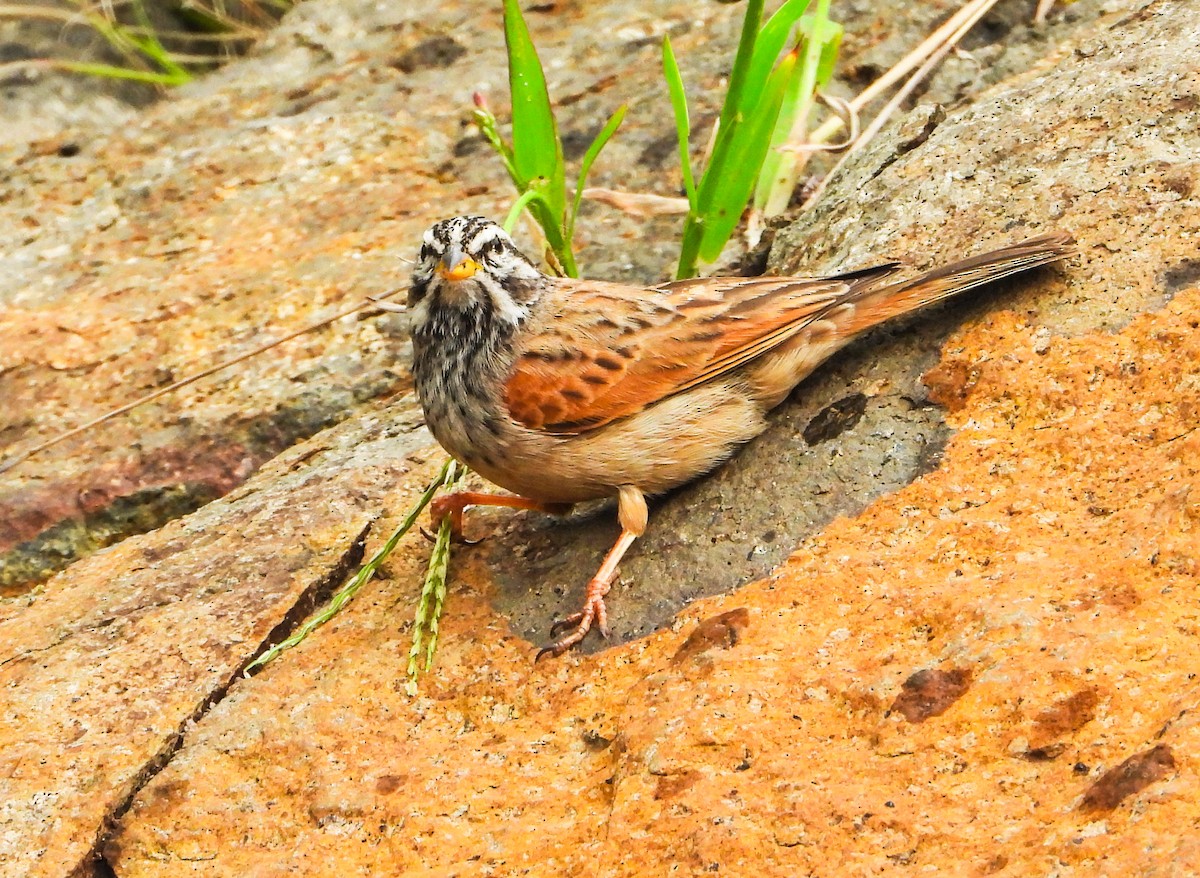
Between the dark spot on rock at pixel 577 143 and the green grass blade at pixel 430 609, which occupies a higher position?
the dark spot on rock at pixel 577 143

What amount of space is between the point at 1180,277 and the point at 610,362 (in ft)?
5.86

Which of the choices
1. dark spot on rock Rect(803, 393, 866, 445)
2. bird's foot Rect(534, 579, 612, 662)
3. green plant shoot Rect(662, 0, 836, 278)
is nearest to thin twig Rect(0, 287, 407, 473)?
green plant shoot Rect(662, 0, 836, 278)

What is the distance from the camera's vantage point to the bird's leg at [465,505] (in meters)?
4.66

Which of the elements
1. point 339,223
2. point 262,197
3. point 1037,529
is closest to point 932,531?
point 1037,529

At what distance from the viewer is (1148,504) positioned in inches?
134

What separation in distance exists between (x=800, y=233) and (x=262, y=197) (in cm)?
283

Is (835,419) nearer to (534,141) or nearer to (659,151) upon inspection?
(534,141)

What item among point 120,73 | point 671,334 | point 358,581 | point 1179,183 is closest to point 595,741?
point 358,581

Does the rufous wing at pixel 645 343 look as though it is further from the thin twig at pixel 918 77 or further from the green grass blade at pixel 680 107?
the thin twig at pixel 918 77

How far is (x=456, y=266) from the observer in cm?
461

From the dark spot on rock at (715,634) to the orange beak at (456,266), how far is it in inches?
61.8

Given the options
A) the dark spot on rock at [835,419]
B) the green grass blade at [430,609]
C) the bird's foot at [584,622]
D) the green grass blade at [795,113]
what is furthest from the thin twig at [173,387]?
the dark spot on rock at [835,419]

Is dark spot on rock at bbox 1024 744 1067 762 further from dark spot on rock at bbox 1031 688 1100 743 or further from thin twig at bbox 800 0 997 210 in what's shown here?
thin twig at bbox 800 0 997 210

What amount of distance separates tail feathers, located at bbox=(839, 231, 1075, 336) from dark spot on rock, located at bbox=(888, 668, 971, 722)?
5.15ft
